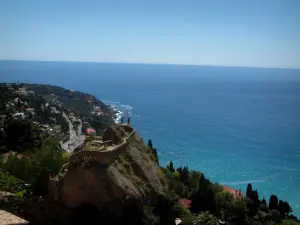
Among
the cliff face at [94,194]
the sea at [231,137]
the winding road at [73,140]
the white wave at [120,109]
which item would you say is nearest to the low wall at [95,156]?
the cliff face at [94,194]

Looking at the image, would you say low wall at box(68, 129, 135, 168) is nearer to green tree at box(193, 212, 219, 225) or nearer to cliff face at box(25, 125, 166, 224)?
cliff face at box(25, 125, 166, 224)

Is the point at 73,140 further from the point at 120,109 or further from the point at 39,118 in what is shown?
the point at 120,109

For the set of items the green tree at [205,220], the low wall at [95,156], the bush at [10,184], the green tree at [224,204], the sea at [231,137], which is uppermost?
the low wall at [95,156]

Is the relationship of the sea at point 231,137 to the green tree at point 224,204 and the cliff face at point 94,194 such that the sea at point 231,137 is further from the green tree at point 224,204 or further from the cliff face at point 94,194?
the cliff face at point 94,194

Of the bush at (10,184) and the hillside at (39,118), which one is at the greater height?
the bush at (10,184)

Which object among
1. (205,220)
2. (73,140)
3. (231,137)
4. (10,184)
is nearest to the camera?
(10,184)

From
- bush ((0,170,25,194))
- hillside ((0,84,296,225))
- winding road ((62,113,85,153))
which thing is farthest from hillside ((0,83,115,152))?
bush ((0,170,25,194))

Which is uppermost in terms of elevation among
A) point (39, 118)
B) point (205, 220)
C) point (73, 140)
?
point (205, 220)

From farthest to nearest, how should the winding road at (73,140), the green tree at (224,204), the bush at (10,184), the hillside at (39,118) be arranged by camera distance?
the winding road at (73,140) → the hillside at (39,118) → the green tree at (224,204) → the bush at (10,184)

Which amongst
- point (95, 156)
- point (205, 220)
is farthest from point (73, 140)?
point (95, 156)

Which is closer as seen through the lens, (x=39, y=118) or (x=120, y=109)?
(x=39, y=118)

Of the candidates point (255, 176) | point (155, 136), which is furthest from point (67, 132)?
point (255, 176)

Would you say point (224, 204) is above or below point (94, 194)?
below
